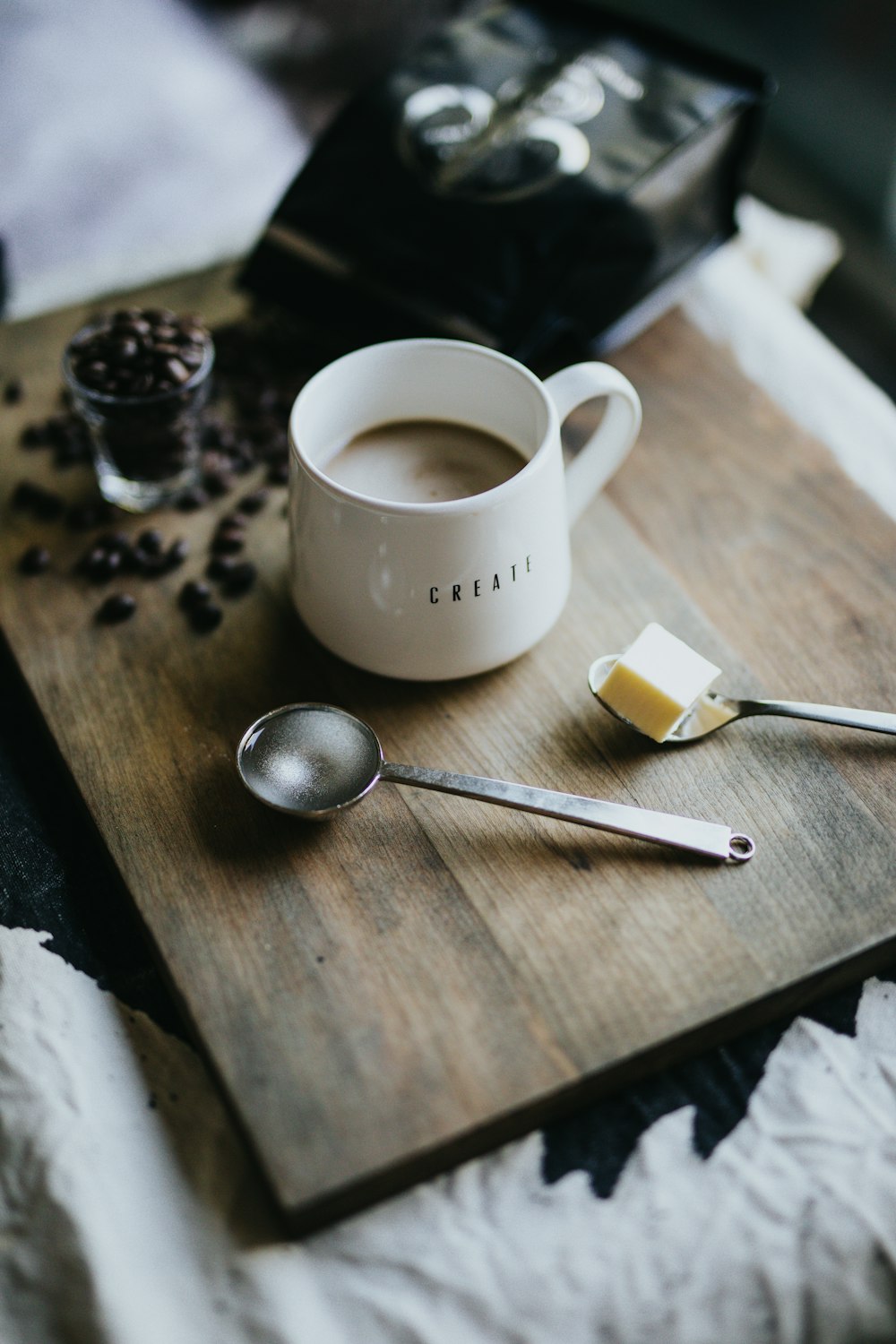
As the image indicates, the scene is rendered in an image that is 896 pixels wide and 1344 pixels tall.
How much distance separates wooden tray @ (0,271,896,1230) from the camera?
2.11 ft

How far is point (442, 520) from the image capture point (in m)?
0.72

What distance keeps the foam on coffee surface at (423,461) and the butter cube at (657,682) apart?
0.57 ft

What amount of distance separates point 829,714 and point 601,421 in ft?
0.90

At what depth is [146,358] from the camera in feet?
3.05

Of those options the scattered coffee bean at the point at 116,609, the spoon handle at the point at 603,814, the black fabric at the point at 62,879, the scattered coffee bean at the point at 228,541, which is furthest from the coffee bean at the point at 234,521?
the spoon handle at the point at 603,814

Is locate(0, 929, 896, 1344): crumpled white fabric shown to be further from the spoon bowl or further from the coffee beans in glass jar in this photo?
the coffee beans in glass jar

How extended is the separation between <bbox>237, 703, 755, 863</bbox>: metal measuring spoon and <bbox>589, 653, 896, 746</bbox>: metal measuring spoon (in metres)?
0.07

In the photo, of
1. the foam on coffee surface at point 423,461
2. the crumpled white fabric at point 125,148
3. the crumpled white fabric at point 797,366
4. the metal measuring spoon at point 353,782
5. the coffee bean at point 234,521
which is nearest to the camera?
the metal measuring spoon at point 353,782

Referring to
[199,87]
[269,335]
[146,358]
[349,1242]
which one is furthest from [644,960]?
[199,87]

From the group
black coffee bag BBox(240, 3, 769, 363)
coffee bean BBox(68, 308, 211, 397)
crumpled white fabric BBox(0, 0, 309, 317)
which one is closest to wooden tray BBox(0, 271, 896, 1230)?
coffee bean BBox(68, 308, 211, 397)

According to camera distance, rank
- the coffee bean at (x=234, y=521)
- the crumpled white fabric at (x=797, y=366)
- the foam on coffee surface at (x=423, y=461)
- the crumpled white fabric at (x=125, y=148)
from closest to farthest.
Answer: the foam on coffee surface at (x=423, y=461)
the coffee bean at (x=234, y=521)
the crumpled white fabric at (x=797, y=366)
the crumpled white fabric at (x=125, y=148)

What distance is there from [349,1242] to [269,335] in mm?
840

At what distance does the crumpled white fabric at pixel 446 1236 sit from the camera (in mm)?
622

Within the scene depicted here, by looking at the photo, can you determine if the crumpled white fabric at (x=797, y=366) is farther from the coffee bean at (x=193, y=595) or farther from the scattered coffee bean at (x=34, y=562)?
the scattered coffee bean at (x=34, y=562)
